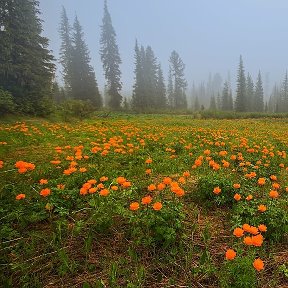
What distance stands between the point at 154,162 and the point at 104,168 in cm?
131

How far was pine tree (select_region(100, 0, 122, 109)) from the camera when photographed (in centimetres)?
4438

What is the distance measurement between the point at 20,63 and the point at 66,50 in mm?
31078

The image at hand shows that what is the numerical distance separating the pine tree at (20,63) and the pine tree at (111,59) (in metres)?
25.4

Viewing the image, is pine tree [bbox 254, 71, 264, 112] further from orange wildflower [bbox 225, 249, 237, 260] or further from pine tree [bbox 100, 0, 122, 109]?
orange wildflower [bbox 225, 249, 237, 260]

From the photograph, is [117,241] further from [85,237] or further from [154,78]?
[154,78]

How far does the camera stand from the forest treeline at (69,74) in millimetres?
17469

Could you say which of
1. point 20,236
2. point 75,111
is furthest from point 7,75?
point 20,236

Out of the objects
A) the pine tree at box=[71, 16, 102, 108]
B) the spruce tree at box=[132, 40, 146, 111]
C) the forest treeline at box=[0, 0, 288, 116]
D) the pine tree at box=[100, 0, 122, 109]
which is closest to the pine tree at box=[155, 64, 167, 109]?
the forest treeline at box=[0, 0, 288, 116]

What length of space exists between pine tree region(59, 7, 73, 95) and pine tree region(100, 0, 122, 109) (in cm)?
590

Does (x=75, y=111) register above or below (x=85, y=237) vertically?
above

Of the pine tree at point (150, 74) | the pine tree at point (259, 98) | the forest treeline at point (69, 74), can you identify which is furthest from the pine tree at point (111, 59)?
the pine tree at point (259, 98)

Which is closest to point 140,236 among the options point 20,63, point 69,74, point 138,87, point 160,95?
point 20,63

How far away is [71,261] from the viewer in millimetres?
2518

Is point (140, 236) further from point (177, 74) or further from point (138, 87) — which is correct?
point (177, 74)
